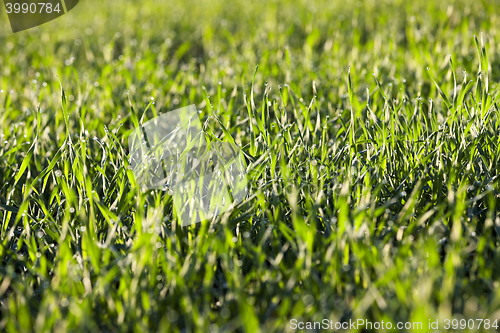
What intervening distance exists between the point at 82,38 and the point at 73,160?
2319 millimetres

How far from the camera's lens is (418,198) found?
145 centimetres

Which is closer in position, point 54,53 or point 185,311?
point 185,311

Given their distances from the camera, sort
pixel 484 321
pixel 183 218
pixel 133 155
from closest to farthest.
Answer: pixel 484 321 < pixel 183 218 < pixel 133 155

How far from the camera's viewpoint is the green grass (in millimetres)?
1077

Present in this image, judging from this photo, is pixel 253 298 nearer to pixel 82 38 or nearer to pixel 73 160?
pixel 73 160

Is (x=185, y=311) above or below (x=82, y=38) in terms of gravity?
below

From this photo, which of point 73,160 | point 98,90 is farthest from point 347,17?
point 73,160

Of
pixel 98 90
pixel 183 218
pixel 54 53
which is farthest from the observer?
pixel 54 53

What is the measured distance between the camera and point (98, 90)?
7.89 ft

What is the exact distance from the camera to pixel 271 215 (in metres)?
1.33

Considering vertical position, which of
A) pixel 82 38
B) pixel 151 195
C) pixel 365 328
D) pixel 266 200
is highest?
pixel 82 38

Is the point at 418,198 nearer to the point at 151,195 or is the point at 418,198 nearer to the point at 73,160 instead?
the point at 151,195

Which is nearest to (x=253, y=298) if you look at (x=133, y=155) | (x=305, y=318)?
(x=305, y=318)

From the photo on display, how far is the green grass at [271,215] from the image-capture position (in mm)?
1077
